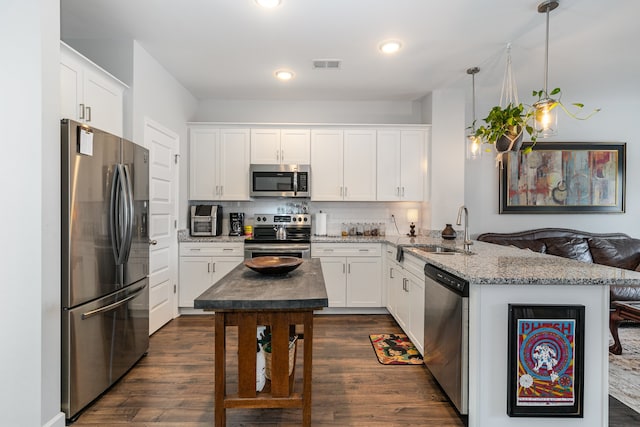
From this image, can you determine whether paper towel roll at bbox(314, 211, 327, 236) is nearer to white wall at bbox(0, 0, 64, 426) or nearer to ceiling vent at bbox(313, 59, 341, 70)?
ceiling vent at bbox(313, 59, 341, 70)

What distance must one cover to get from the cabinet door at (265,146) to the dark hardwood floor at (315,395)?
2.28 metres

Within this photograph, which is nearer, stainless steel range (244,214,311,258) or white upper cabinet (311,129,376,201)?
stainless steel range (244,214,311,258)

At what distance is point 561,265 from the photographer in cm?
221

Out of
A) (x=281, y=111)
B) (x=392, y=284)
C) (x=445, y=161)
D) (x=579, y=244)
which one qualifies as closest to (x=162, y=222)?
(x=281, y=111)

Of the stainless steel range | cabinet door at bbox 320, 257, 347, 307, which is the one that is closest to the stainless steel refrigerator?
the stainless steel range

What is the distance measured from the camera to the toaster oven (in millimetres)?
4293

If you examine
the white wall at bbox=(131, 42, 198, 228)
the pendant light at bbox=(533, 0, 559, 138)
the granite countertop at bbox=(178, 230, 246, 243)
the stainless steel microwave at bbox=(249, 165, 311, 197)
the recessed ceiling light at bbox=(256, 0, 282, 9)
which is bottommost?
the granite countertop at bbox=(178, 230, 246, 243)

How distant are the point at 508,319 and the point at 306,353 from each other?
1096 mm

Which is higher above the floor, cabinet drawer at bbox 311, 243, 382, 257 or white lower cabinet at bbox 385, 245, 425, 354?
cabinet drawer at bbox 311, 243, 382, 257

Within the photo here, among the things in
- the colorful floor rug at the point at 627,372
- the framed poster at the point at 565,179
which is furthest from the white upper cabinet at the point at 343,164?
the colorful floor rug at the point at 627,372

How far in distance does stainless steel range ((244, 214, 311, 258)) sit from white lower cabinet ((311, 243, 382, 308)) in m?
0.22

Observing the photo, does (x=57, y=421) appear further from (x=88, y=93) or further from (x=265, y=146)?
(x=265, y=146)

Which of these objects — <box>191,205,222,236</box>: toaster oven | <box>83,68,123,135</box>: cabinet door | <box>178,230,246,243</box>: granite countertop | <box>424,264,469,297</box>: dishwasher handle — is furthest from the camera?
<box>191,205,222,236</box>: toaster oven

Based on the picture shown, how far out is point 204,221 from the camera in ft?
14.1
